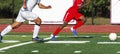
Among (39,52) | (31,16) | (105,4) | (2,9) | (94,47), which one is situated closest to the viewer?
(39,52)

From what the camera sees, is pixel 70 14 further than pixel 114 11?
No

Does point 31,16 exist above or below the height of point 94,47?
above

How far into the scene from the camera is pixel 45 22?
80.8 feet

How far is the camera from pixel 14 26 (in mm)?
12617

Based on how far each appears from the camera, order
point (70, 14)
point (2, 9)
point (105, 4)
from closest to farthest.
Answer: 1. point (70, 14)
2. point (105, 4)
3. point (2, 9)

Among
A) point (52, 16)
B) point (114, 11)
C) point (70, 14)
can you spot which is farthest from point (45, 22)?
point (70, 14)

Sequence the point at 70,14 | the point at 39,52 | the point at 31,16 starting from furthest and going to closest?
the point at 70,14 < the point at 31,16 < the point at 39,52

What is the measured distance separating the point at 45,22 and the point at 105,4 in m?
11.7

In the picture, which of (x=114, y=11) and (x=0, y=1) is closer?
(x=114, y=11)

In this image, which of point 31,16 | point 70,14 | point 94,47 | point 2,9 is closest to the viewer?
point 94,47

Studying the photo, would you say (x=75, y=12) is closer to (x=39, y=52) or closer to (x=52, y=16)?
(x=39, y=52)

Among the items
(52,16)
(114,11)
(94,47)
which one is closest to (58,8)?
(52,16)

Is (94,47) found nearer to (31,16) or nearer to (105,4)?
(31,16)

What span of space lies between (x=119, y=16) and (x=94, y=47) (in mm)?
12800
